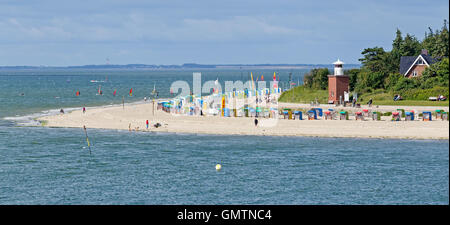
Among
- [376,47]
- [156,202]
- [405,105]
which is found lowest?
[156,202]

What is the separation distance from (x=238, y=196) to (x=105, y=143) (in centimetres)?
2448

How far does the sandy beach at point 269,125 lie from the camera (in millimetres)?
62219

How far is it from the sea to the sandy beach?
2520 millimetres

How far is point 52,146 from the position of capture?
193ft

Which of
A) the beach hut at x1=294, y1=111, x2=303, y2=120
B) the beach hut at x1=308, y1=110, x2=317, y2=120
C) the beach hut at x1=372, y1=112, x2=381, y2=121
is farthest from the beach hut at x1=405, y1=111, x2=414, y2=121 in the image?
the beach hut at x1=294, y1=111, x2=303, y2=120

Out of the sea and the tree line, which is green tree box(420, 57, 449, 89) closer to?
the tree line

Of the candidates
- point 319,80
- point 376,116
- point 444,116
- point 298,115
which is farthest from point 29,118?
point 444,116

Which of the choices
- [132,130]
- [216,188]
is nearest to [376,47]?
[132,130]

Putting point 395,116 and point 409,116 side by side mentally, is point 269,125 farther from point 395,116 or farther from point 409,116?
point 409,116

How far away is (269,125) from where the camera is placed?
227 ft

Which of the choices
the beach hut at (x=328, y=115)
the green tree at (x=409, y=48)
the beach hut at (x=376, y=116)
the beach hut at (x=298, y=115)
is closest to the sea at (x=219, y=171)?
the beach hut at (x=376, y=116)

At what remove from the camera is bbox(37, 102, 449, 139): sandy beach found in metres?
62.2
